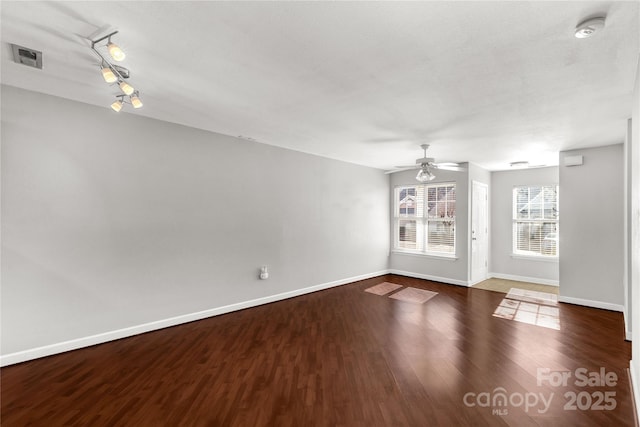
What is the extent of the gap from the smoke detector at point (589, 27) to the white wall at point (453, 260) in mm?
4378

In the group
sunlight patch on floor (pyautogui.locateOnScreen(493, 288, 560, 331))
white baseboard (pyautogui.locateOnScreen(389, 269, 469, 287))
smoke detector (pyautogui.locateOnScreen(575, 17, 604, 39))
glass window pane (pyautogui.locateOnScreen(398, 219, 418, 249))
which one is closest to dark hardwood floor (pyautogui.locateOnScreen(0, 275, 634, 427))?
sunlight patch on floor (pyautogui.locateOnScreen(493, 288, 560, 331))

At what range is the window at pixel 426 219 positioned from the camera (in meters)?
6.34

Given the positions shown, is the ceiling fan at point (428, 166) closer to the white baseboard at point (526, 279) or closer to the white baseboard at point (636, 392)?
the white baseboard at point (636, 392)

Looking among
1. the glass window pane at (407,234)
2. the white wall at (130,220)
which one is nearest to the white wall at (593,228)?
the glass window pane at (407,234)

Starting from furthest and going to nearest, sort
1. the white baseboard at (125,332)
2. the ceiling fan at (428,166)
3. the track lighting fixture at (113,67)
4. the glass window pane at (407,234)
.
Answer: the glass window pane at (407,234), the ceiling fan at (428,166), the white baseboard at (125,332), the track lighting fixture at (113,67)

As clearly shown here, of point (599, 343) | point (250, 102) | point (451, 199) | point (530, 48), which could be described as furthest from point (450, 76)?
point (451, 199)

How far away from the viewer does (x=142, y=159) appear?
3512 millimetres

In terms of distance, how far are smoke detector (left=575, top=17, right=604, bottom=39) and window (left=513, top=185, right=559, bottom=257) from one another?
218 inches

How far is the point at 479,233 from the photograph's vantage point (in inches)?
251

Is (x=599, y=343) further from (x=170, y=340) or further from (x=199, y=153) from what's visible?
(x=199, y=153)

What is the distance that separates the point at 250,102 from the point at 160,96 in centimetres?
92

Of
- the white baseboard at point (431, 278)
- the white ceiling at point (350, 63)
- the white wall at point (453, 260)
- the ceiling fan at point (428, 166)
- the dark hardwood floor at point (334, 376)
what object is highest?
the white ceiling at point (350, 63)

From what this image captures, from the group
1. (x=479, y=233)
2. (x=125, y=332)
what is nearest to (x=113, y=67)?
(x=125, y=332)

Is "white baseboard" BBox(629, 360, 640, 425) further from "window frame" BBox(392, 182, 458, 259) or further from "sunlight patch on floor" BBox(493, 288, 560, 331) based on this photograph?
"window frame" BBox(392, 182, 458, 259)
